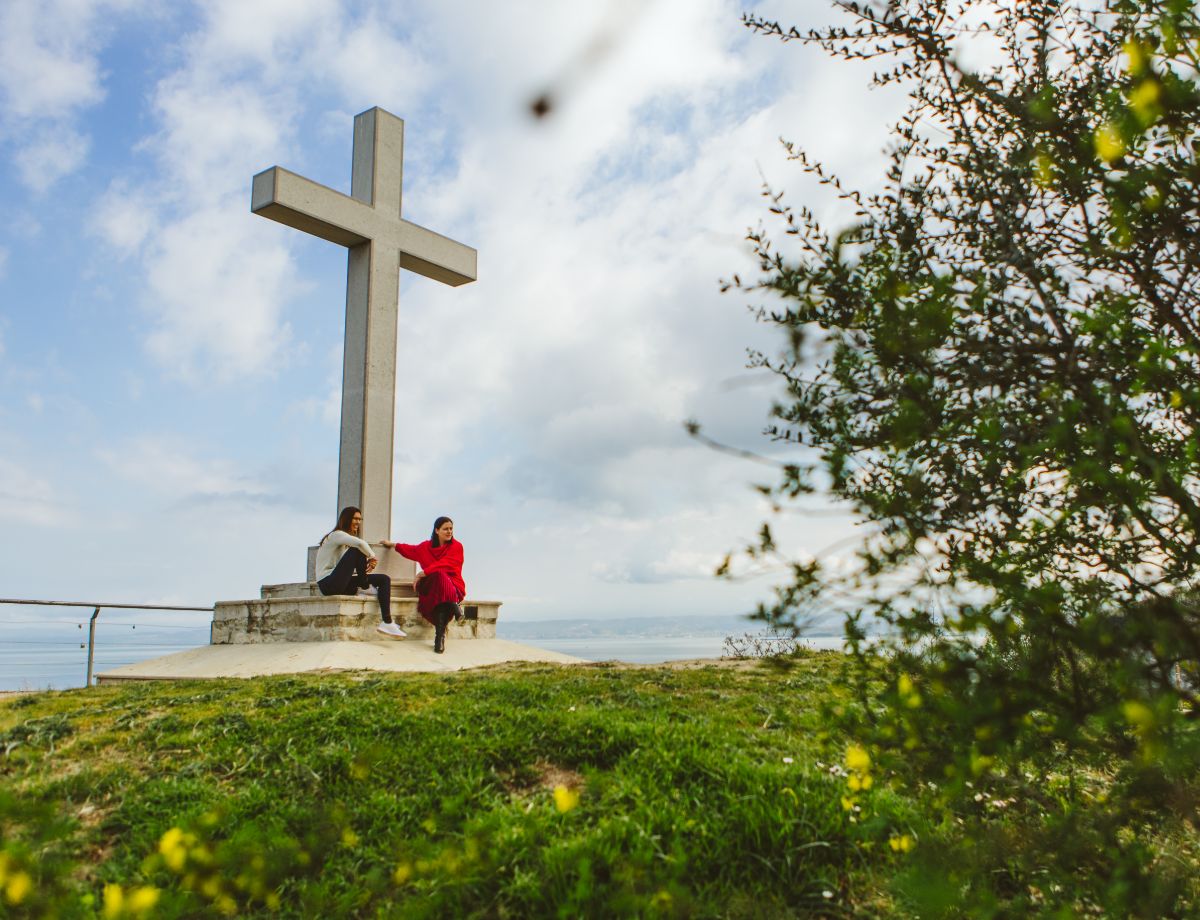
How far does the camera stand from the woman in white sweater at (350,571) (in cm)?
1047

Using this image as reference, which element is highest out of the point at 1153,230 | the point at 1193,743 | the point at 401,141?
Answer: the point at 401,141

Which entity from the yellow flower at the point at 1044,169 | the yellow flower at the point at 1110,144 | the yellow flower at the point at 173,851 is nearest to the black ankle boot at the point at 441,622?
the yellow flower at the point at 173,851

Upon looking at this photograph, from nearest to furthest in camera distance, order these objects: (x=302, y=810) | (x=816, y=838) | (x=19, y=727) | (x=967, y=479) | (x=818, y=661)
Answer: (x=967, y=479), (x=816, y=838), (x=302, y=810), (x=19, y=727), (x=818, y=661)

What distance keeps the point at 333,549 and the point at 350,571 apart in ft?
1.03

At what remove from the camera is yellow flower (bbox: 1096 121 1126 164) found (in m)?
1.93

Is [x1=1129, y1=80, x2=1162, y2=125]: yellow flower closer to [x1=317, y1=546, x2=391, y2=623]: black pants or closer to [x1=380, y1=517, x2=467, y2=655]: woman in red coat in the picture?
[x1=380, y1=517, x2=467, y2=655]: woman in red coat

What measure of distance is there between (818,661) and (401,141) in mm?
8713

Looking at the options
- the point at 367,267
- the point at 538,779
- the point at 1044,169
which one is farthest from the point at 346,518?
the point at 1044,169

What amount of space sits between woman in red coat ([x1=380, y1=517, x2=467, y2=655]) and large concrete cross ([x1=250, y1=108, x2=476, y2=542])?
60 centimetres

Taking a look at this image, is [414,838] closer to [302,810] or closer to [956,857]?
[302,810]

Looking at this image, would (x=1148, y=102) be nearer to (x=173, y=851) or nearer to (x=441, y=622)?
(x=173, y=851)

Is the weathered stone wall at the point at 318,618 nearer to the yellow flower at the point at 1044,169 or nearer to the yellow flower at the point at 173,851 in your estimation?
the yellow flower at the point at 173,851

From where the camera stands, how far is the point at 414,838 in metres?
3.59

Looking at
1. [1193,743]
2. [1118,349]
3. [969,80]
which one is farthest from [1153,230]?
[1193,743]
